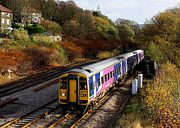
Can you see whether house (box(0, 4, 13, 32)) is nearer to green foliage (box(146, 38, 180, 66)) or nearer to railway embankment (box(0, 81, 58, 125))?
green foliage (box(146, 38, 180, 66))

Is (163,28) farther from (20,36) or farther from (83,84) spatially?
(83,84)

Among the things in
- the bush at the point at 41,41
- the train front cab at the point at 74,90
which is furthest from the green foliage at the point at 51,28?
the train front cab at the point at 74,90

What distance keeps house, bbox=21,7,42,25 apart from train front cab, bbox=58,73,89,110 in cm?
5457

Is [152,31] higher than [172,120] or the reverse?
higher

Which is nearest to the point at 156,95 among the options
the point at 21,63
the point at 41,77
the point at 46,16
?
the point at 41,77

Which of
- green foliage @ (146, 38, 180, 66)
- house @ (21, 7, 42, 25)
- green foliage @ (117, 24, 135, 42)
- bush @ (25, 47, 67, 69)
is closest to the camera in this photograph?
green foliage @ (146, 38, 180, 66)

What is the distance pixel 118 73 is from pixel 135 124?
12.7 m

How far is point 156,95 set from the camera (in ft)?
56.7

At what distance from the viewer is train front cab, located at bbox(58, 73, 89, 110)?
18141mm

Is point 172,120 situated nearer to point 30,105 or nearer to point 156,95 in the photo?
point 156,95

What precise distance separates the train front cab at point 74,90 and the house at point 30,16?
179ft

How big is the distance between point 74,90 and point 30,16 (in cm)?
5821

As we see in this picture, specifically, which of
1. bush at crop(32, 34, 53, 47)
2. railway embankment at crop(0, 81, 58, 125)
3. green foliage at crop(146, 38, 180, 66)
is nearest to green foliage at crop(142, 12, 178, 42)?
green foliage at crop(146, 38, 180, 66)

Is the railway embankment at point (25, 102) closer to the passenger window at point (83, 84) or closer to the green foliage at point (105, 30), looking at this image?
the passenger window at point (83, 84)
